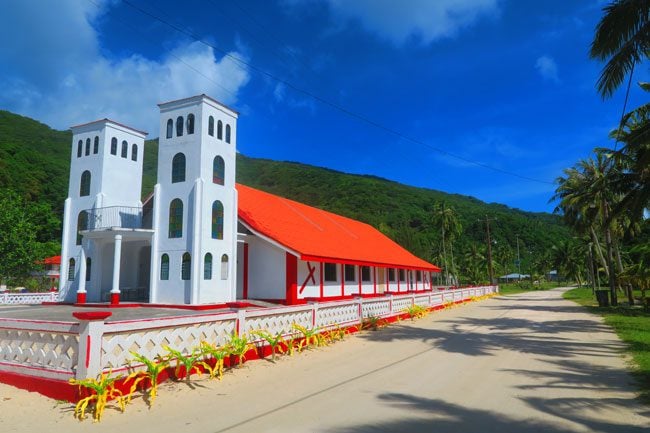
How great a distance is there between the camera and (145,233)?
21125mm

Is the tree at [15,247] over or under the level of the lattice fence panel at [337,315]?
over

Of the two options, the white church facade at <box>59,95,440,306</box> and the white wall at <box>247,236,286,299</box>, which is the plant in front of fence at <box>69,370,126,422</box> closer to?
the white church facade at <box>59,95,440,306</box>

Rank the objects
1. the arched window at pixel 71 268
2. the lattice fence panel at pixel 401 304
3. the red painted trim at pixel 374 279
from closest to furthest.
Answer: the lattice fence panel at pixel 401 304 → the arched window at pixel 71 268 → the red painted trim at pixel 374 279

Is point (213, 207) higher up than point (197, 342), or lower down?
higher up

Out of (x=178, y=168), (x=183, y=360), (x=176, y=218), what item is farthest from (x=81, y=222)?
(x=183, y=360)

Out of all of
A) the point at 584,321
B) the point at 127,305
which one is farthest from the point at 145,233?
the point at 584,321

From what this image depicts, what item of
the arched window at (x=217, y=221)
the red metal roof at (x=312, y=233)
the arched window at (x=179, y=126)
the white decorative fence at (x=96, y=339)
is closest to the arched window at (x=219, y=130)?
the arched window at (x=179, y=126)

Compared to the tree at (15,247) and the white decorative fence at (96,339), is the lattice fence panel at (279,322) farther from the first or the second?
the tree at (15,247)

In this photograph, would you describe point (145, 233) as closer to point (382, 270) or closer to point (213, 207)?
point (213, 207)

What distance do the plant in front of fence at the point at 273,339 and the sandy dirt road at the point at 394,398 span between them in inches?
11.5

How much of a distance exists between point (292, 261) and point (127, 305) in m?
7.96

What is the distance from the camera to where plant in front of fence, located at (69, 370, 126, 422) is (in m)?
5.33

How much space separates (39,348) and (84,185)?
20917mm

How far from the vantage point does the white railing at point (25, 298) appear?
24844mm
